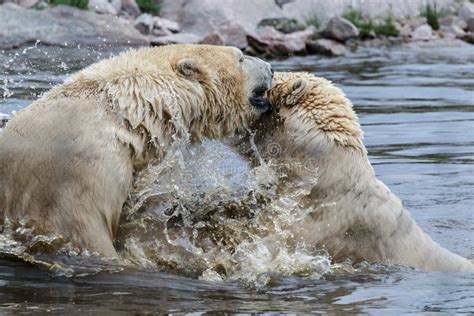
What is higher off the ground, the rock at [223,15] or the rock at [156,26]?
the rock at [223,15]

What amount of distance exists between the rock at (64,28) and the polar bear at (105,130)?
10394 millimetres

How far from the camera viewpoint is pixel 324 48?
57.3 feet

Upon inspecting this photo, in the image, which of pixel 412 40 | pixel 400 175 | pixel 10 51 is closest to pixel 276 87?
pixel 400 175

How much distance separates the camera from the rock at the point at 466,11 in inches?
823

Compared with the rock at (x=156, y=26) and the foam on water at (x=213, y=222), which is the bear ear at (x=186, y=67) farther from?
the rock at (x=156, y=26)

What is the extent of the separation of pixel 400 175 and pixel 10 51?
7.93 m

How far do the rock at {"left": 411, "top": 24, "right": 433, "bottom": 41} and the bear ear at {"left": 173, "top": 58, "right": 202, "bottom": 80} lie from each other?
47.7 feet

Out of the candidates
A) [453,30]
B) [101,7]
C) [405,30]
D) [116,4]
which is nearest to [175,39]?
[101,7]

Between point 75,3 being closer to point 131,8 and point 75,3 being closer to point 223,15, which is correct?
point 131,8

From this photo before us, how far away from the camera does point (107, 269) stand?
17.4ft

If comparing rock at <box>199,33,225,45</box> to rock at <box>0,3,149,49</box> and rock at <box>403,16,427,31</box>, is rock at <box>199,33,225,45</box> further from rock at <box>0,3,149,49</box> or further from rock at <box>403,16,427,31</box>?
rock at <box>403,16,427,31</box>

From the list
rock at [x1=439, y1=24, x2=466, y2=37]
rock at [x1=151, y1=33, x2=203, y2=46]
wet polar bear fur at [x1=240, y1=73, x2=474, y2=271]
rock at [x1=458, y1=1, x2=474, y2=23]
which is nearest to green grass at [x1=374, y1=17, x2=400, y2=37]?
rock at [x1=439, y1=24, x2=466, y2=37]

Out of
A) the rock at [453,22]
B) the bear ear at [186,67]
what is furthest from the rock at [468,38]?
the bear ear at [186,67]

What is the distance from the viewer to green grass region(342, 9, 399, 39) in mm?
19600
